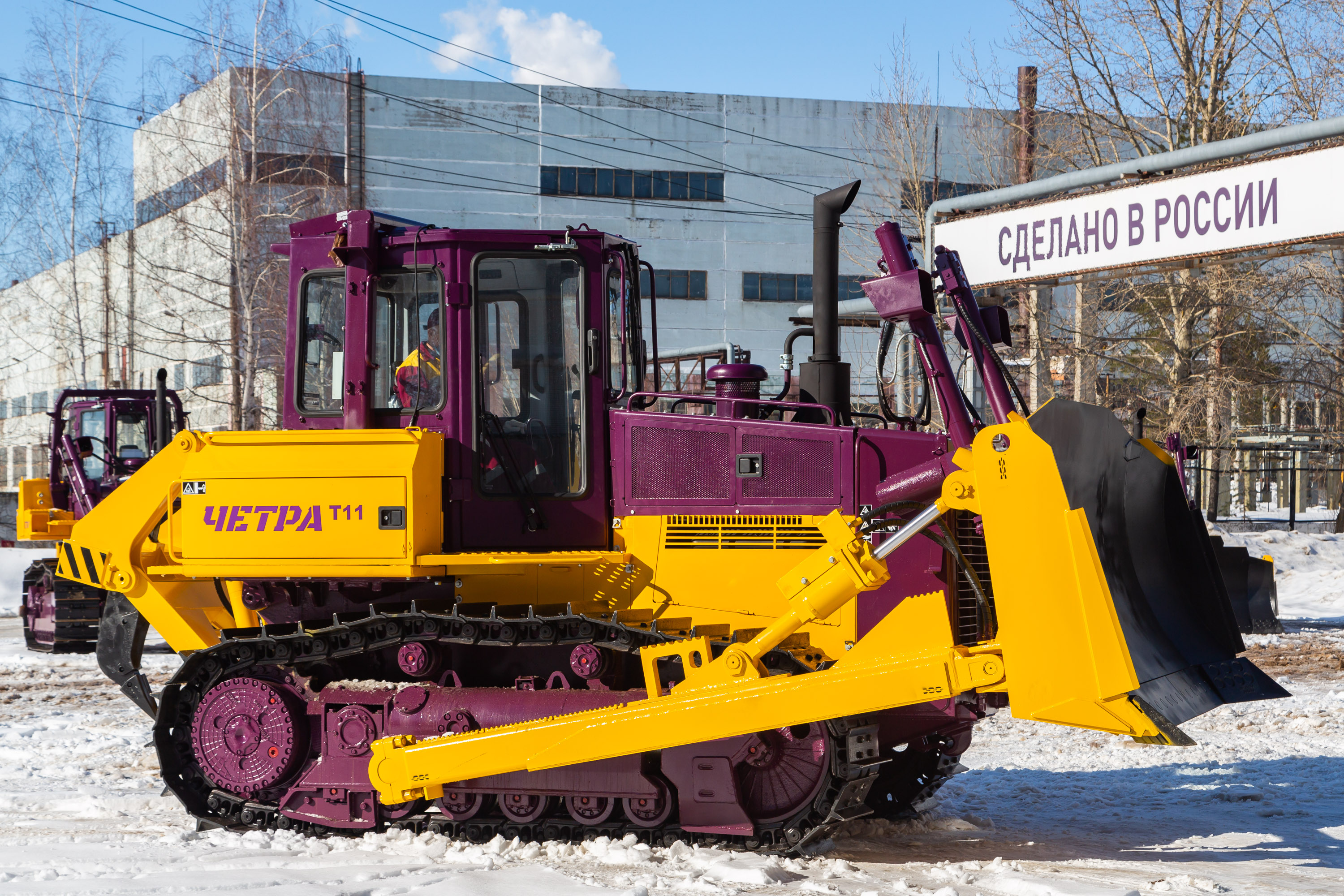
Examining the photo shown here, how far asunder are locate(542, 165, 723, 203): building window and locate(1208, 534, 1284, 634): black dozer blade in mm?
24009

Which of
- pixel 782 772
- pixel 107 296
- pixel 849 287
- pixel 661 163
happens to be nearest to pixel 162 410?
pixel 782 772

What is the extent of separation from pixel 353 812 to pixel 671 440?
92.8 inches

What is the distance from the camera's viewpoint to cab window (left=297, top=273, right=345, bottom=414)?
5.91 meters

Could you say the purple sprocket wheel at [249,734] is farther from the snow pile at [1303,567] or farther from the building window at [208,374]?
the building window at [208,374]

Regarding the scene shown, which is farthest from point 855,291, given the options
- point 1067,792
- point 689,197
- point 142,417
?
point 1067,792

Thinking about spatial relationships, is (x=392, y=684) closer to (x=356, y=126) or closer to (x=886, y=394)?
(x=886, y=394)

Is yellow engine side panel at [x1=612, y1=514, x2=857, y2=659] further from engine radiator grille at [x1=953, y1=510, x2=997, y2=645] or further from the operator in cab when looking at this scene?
the operator in cab

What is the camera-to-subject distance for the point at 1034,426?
4.49 meters

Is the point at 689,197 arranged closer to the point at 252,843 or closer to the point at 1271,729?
the point at 1271,729

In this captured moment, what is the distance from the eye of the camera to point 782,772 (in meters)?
5.31

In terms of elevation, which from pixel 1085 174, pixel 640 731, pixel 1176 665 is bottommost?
pixel 640 731

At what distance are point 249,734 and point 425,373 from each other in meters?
1.95

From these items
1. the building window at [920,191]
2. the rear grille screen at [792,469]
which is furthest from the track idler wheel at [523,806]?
the building window at [920,191]

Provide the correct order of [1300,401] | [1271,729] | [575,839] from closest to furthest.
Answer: [575,839] → [1271,729] → [1300,401]
